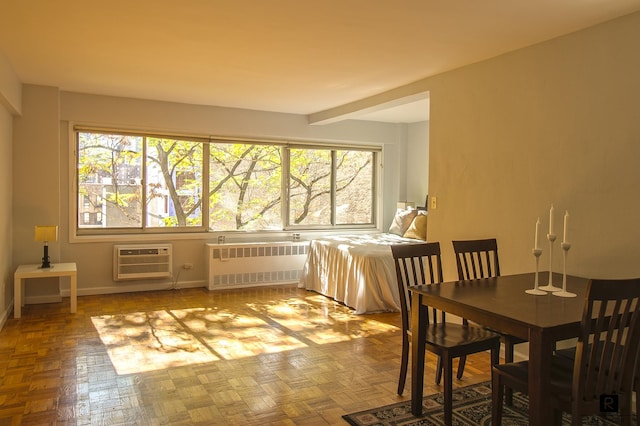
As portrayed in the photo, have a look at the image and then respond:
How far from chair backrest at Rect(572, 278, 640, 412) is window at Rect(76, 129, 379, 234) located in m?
5.19

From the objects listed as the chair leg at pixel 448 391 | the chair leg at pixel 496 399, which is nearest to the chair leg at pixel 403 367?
the chair leg at pixel 448 391

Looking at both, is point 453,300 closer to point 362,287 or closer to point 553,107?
point 553,107

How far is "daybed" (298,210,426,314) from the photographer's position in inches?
200

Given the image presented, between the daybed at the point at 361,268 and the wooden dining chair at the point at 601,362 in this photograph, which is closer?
the wooden dining chair at the point at 601,362

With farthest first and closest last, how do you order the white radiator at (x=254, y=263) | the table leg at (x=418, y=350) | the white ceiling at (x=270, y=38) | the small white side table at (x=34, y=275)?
the white radiator at (x=254, y=263)
the small white side table at (x=34, y=275)
the white ceiling at (x=270, y=38)
the table leg at (x=418, y=350)

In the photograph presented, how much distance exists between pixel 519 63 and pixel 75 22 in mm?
3115

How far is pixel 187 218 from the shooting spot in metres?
6.34

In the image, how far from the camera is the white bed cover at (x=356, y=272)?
507 centimetres

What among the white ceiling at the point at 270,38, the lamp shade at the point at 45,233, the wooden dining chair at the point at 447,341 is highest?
the white ceiling at the point at 270,38

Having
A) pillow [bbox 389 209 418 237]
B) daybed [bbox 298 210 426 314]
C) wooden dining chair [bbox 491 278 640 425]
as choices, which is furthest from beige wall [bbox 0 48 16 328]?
pillow [bbox 389 209 418 237]

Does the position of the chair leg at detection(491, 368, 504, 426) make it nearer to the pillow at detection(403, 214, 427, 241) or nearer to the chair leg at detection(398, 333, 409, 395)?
the chair leg at detection(398, 333, 409, 395)

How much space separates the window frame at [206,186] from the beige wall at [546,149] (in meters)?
2.92

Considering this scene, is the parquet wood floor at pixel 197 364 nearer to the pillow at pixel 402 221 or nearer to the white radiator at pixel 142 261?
the white radiator at pixel 142 261

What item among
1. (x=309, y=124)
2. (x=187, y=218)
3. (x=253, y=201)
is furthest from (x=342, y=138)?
(x=187, y=218)
